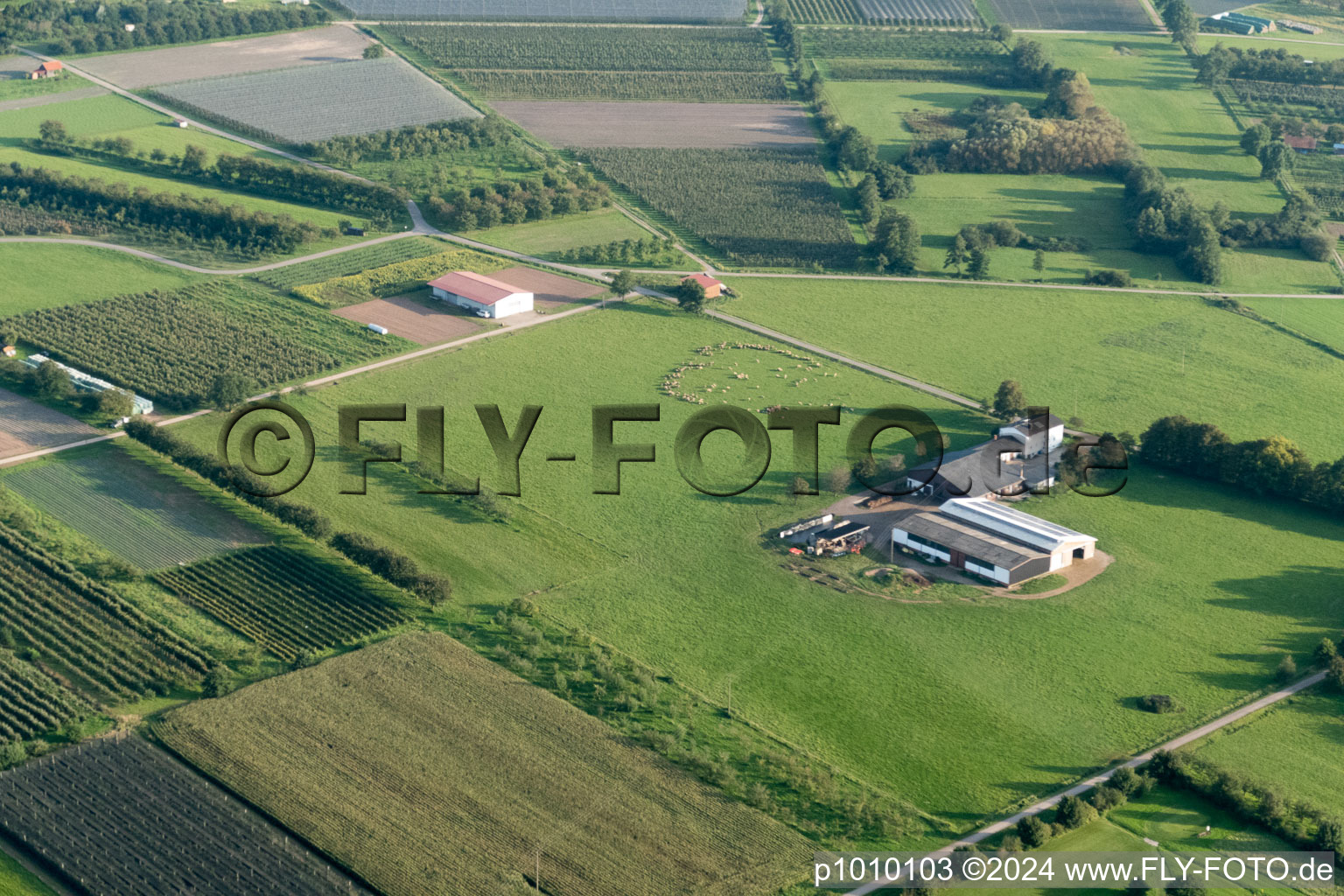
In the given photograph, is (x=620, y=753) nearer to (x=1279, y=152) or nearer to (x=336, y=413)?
Answer: (x=336, y=413)

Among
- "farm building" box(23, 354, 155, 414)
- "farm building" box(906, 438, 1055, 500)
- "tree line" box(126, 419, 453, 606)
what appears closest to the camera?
"tree line" box(126, 419, 453, 606)

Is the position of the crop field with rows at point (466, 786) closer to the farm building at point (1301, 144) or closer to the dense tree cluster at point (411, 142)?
the dense tree cluster at point (411, 142)

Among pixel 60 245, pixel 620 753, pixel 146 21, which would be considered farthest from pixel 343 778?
pixel 146 21

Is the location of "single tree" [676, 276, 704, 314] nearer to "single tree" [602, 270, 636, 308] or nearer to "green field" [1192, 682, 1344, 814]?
"single tree" [602, 270, 636, 308]

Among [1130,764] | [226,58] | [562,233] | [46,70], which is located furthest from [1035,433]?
[46,70]

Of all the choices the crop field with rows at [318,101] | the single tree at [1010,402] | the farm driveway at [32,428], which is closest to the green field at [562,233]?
the crop field with rows at [318,101]

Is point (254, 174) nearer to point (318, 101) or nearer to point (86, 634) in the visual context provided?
point (318, 101)

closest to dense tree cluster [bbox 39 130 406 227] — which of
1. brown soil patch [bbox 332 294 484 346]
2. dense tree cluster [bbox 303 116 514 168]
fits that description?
dense tree cluster [bbox 303 116 514 168]
